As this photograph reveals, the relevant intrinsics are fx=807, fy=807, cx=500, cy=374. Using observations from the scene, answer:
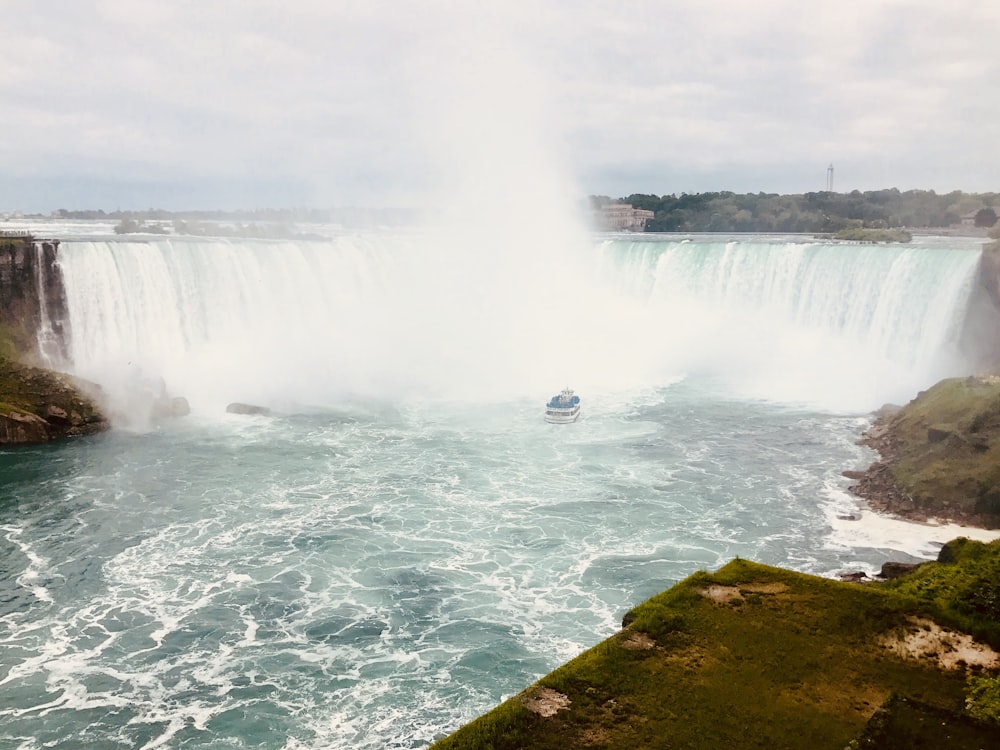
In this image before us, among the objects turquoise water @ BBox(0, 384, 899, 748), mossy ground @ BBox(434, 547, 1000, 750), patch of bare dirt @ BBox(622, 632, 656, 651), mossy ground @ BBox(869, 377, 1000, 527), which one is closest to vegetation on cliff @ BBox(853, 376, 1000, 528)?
mossy ground @ BBox(869, 377, 1000, 527)

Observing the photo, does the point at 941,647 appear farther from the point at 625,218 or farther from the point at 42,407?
the point at 625,218

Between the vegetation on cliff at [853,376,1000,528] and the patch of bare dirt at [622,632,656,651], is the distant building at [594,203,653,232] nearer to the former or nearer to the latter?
the vegetation on cliff at [853,376,1000,528]

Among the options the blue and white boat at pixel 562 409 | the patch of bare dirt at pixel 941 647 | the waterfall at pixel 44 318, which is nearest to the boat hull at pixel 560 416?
the blue and white boat at pixel 562 409

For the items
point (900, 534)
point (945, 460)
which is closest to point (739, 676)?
point (900, 534)

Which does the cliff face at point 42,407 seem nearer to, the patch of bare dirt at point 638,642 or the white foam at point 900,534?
the white foam at point 900,534

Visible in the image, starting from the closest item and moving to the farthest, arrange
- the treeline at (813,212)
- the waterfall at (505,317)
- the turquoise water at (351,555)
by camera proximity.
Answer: the turquoise water at (351,555)
the waterfall at (505,317)
the treeline at (813,212)

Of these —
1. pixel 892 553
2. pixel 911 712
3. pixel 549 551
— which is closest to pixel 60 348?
pixel 549 551
